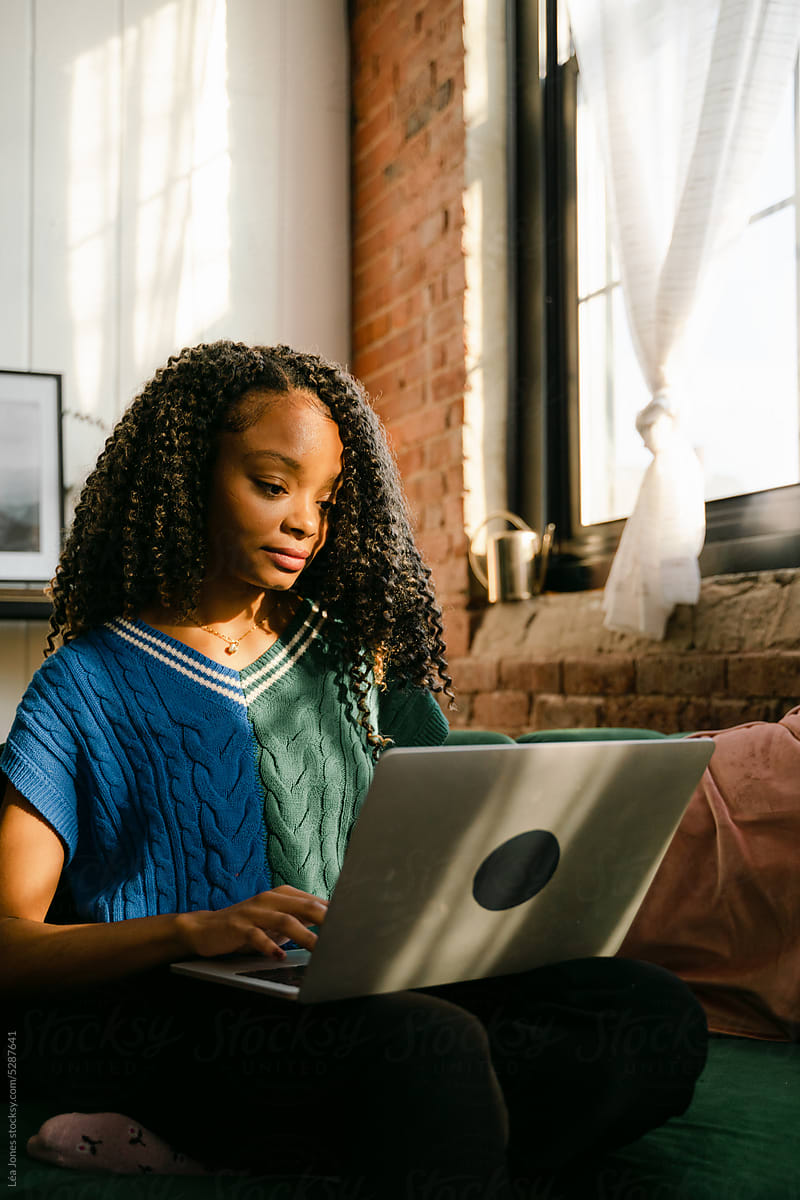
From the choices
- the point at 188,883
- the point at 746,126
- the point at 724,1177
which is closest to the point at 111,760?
the point at 188,883

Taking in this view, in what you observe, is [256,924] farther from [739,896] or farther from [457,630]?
[457,630]

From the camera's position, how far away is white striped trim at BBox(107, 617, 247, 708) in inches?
46.6

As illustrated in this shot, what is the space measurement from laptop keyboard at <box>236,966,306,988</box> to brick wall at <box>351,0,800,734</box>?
120 cm

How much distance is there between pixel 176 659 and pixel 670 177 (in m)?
1.52

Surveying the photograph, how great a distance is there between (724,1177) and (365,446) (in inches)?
32.6

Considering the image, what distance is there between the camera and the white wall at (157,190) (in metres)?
2.87

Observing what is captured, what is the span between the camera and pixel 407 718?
4.59 feet

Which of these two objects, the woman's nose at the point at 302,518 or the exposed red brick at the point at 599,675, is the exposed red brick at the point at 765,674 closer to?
the exposed red brick at the point at 599,675

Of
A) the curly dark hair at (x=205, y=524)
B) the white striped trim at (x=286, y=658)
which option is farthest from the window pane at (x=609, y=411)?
the white striped trim at (x=286, y=658)

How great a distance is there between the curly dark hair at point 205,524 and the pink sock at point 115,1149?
0.50 meters

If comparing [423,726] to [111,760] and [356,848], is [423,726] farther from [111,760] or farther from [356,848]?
[356,848]

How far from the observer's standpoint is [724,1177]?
3.23ft

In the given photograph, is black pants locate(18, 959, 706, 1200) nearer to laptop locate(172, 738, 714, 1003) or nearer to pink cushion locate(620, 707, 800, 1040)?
laptop locate(172, 738, 714, 1003)

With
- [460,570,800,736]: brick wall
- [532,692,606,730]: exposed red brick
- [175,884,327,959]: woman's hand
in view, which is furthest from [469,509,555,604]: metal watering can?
[175,884,327,959]: woman's hand
